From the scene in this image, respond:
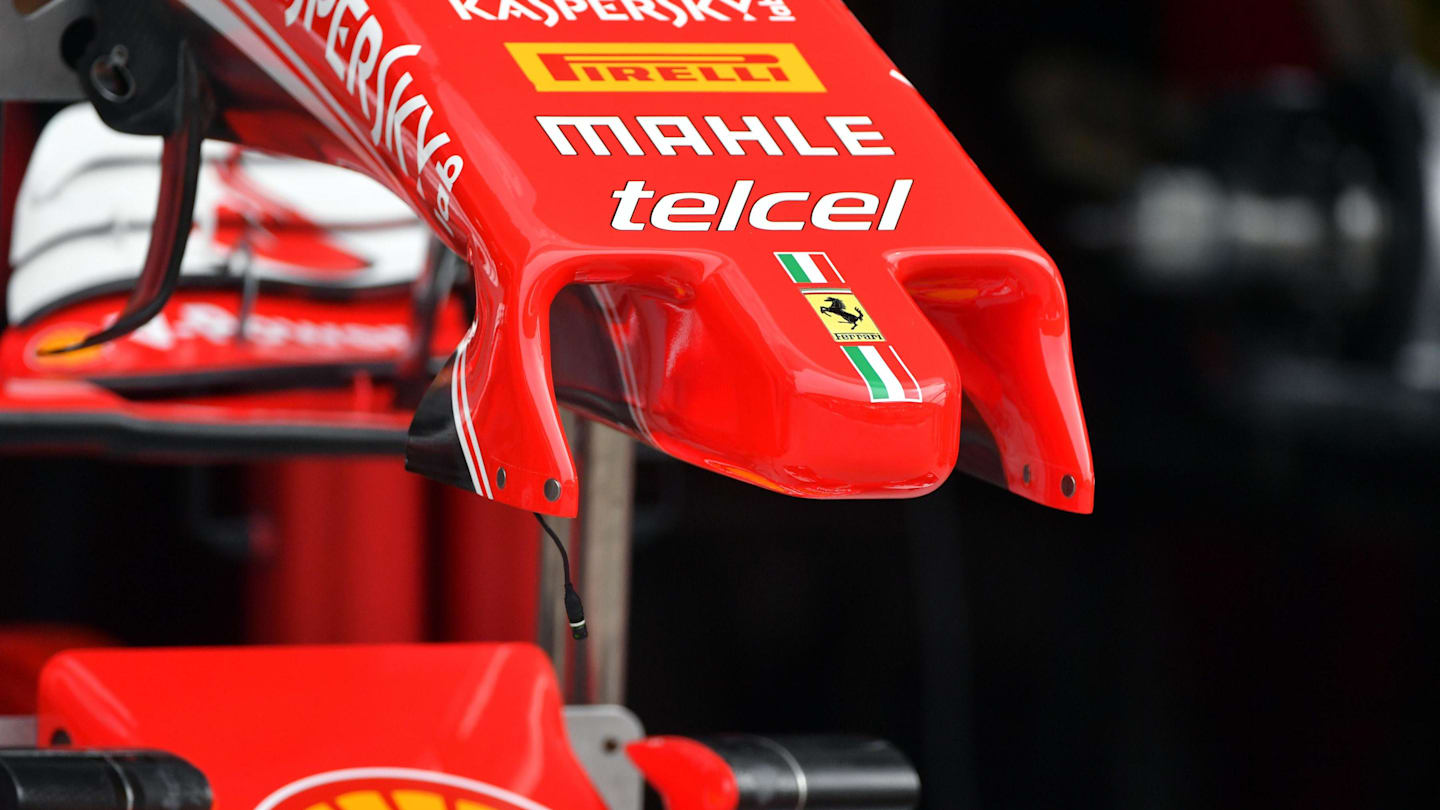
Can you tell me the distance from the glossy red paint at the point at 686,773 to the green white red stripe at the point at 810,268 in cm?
16

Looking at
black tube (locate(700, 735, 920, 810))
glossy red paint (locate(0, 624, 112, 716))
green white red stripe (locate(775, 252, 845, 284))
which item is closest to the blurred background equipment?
glossy red paint (locate(0, 624, 112, 716))

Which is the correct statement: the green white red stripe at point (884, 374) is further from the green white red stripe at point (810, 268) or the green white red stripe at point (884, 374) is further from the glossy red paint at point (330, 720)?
the glossy red paint at point (330, 720)

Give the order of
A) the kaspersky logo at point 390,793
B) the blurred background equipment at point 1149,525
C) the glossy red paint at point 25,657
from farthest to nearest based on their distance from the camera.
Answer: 1. the blurred background equipment at point 1149,525
2. the glossy red paint at point 25,657
3. the kaspersky logo at point 390,793

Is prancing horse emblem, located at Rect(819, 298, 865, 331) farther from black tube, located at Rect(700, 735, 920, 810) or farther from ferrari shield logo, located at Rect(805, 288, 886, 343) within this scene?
black tube, located at Rect(700, 735, 920, 810)

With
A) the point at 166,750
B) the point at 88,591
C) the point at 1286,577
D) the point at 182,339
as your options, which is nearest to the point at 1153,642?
the point at 1286,577

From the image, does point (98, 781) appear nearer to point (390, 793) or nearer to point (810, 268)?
point (390, 793)

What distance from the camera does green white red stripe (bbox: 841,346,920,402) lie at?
322 millimetres

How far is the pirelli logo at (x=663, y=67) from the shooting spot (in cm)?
37

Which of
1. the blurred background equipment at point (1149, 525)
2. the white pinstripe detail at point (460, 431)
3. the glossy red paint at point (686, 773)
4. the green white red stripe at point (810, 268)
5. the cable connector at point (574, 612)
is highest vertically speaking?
the green white red stripe at point (810, 268)

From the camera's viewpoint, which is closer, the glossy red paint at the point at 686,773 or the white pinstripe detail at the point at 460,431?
the white pinstripe detail at the point at 460,431

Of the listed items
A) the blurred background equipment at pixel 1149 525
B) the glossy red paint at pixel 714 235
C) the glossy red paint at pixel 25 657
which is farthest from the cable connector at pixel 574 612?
the blurred background equipment at pixel 1149 525

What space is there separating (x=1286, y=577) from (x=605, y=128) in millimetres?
1053

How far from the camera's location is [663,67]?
0.38 meters

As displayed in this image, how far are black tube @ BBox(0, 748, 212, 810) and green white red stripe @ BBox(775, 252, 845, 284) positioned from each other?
0.17 meters
